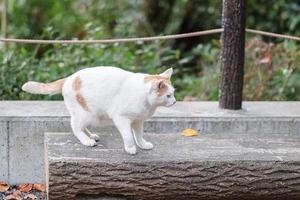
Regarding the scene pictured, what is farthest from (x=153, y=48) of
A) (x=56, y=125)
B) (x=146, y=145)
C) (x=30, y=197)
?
(x=146, y=145)

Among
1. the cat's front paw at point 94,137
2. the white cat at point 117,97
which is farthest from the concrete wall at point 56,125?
the white cat at point 117,97

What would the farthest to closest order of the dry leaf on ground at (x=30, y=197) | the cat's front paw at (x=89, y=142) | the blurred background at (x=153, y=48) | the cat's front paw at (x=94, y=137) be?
the blurred background at (x=153, y=48)
the dry leaf on ground at (x=30, y=197)
the cat's front paw at (x=94, y=137)
the cat's front paw at (x=89, y=142)

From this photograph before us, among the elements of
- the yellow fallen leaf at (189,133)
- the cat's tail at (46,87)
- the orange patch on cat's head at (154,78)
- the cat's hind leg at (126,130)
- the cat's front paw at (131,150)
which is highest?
the orange patch on cat's head at (154,78)

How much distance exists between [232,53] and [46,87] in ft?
4.47

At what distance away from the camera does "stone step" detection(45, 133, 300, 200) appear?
365 centimetres

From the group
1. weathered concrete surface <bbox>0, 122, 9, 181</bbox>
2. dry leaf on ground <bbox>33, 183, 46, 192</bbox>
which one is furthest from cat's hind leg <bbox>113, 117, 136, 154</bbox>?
weathered concrete surface <bbox>0, 122, 9, 181</bbox>

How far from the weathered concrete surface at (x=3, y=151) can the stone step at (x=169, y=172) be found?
1.74 feet

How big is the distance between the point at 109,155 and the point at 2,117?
939 mm

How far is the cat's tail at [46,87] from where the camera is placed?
3.92 metres

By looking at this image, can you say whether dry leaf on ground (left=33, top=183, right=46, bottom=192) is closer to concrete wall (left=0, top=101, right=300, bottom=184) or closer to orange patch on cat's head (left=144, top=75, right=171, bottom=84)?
concrete wall (left=0, top=101, right=300, bottom=184)

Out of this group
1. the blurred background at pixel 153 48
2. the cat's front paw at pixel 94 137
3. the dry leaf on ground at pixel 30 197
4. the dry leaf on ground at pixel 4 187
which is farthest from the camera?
the blurred background at pixel 153 48

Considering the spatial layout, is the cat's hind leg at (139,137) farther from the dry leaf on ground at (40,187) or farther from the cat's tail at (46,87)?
the dry leaf on ground at (40,187)

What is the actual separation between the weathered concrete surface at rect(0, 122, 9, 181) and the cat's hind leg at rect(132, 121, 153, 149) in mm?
945

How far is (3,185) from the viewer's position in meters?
4.40
